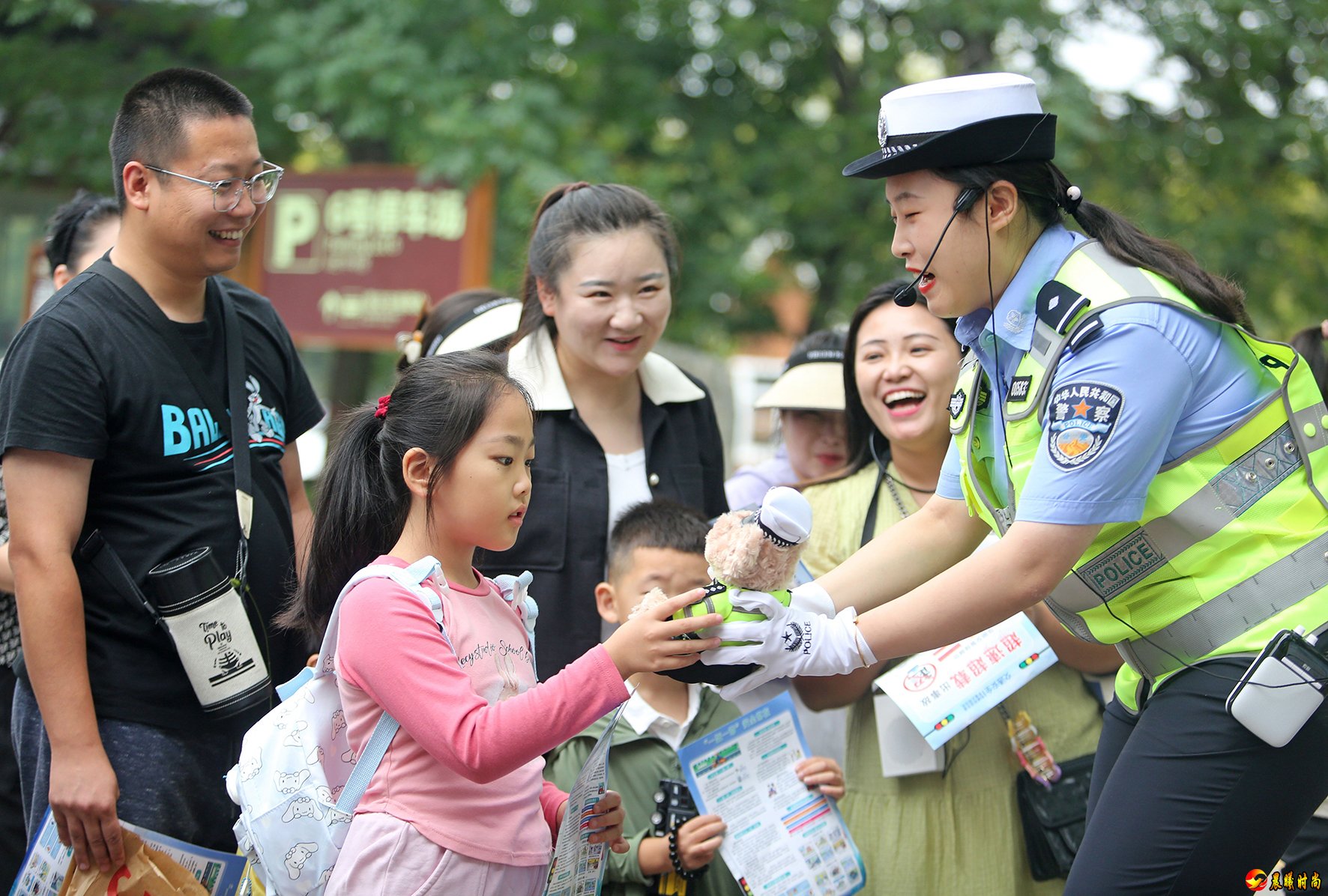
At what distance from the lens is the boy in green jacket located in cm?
278

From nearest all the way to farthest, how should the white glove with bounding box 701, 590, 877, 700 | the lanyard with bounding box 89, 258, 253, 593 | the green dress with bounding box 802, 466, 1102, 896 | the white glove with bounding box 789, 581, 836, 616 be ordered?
the white glove with bounding box 701, 590, 877, 700 → the white glove with bounding box 789, 581, 836, 616 → the lanyard with bounding box 89, 258, 253, 593 → the green dress with bounding box 802, 466, 1102, 896

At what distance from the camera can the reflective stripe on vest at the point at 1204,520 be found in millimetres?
2102

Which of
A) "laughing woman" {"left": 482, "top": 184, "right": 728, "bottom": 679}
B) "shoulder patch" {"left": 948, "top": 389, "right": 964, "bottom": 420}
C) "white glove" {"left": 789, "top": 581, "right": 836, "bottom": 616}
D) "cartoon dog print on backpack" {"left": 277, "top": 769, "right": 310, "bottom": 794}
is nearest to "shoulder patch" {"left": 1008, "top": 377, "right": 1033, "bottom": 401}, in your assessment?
"shoulder patch" {"left": 948, "top": 389, "right": 964, "bottom": 420}

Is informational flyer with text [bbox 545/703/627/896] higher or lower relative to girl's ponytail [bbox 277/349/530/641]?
lower

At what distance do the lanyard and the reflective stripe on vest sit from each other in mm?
1725

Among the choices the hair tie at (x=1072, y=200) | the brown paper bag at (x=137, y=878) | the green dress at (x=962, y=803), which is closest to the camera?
the hair tie at (x=1072, y=200)

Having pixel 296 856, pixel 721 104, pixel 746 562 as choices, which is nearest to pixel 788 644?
pixel 746 562

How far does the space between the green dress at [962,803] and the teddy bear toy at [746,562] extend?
1.02 meters

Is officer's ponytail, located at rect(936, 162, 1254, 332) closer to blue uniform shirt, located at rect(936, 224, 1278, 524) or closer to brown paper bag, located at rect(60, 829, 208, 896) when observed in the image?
blue uniform shirt, located at rect(936, 224, 1278, 524)

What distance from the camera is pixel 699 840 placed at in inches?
108

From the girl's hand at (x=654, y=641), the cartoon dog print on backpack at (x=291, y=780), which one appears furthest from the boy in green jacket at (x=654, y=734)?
the cartoon dog print on backpack at (x=291, y=780)

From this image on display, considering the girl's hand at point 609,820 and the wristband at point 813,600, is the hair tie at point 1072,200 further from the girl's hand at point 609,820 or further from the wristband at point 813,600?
the girl's hand at point 609,820

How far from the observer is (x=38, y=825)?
8.61 feet

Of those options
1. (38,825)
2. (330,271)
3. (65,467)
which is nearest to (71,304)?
(65,467)
